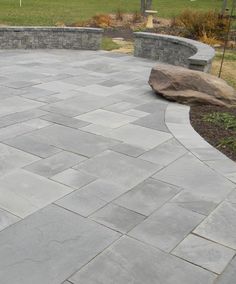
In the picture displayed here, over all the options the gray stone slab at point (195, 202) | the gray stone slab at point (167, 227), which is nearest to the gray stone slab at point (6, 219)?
the gray stone slab at point (167, 227)

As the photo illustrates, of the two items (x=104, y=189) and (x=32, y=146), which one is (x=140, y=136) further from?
(x=104, y=189)

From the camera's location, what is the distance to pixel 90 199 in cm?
484

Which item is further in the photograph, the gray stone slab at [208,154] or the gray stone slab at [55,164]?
the gray stone slab at [208,154]

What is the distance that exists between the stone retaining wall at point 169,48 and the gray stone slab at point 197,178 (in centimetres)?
557

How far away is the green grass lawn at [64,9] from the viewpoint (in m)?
20.2

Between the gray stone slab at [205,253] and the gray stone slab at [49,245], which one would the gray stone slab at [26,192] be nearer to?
the gray stone slab at [49,245]

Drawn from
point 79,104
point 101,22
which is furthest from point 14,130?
point 101,22

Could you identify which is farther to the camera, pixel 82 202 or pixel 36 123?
pixel 36 123

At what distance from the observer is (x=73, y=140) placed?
6512 mm

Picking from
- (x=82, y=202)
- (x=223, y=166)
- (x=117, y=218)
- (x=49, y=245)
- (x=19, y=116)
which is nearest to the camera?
(x=49, y=245)

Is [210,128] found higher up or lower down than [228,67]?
lower down

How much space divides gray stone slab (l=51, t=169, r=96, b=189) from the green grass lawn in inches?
582

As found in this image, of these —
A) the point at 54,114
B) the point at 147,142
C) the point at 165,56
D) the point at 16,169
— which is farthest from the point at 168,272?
the point at 165,56

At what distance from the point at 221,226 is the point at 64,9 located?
22646mm
